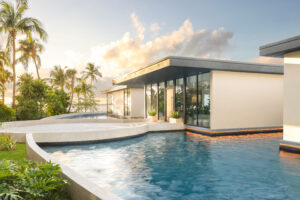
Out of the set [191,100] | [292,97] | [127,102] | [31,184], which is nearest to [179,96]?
[191,100]

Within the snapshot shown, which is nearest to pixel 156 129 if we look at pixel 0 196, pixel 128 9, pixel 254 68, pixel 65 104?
pixel 254 68

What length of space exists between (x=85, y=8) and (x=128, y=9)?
372 cm

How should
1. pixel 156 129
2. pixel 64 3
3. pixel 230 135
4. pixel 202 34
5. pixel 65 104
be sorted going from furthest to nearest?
pixel 65 104 → pixel 202 34 → pixel 64 3 → pixel 156 129 → pixel 230 135

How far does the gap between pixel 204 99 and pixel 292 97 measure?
5.53 m

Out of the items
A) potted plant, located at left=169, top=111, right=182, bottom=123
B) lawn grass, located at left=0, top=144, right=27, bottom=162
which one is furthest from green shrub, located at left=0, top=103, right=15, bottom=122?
potted plant, located at left=169, top=111, right=182, bottom=123

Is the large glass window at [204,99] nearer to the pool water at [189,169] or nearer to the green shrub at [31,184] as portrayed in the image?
the pool water at [189,169]

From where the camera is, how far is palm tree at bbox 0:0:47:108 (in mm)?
17125

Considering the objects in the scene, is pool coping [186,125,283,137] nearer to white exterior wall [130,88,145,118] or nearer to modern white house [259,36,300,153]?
modern white house [259,36,300,153]

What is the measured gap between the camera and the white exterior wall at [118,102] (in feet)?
95.6

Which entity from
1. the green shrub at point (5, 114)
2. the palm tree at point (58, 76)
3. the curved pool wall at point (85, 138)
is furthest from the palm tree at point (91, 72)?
the curved pool wall at point (85, 138)

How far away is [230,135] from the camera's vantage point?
42.3 feet

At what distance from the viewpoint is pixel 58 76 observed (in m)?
41.2

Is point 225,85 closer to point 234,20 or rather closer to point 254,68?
point 254,68

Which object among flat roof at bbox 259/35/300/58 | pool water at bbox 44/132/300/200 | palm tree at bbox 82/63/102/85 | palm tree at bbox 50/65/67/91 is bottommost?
pool water at bbox 44/132/300/200
